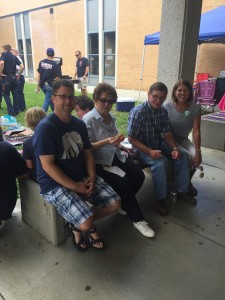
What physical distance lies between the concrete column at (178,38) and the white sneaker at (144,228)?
2526mm

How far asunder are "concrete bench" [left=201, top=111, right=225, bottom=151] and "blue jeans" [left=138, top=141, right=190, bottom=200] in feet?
7.11

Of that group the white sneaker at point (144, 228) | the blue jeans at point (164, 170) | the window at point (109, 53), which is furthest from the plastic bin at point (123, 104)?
the window at point (109, 53)

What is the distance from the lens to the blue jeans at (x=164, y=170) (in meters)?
2.89

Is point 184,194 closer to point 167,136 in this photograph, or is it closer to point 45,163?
point 167,136

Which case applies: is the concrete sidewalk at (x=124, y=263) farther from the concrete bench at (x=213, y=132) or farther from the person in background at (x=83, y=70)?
the person in background at (x=83, y=70)

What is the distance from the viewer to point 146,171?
12.4 feet

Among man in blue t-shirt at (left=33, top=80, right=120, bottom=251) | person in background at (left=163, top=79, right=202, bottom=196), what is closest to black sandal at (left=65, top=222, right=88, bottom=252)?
man in blue t-shirt at (left=33, top=80, right=120, bottom=251)

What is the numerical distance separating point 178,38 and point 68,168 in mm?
2921

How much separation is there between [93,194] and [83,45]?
15.1 metres

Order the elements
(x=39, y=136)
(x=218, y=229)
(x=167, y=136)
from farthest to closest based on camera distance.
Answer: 1. (x=167, y=136)
2. (x=218, y=229)
3. (x=39, y=136)

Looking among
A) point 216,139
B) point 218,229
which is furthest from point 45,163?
point 216,139

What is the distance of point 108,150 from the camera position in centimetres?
267

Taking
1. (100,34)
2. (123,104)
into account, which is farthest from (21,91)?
(100,34)

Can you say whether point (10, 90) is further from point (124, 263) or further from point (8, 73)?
point (124, 263)
